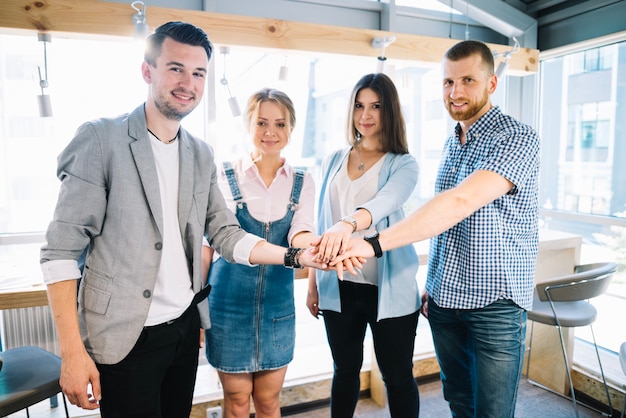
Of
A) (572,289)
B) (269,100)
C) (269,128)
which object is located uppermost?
(269,100)

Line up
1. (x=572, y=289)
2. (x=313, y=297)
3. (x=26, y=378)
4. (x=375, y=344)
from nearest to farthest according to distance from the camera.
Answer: (x=26, y=378) → (x=375, y=344) → (x=313, y=297) → (x=572, y=289)

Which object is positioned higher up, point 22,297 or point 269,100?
point 269,100

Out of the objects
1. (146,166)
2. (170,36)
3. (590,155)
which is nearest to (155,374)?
(146,166)

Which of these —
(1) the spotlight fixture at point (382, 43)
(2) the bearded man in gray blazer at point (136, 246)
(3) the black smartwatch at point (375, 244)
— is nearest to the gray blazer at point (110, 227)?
(2) the bearded man in gray blazer at point (136, 246)

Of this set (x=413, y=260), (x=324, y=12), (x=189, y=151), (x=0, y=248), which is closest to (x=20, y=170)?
(x=0, y=248)

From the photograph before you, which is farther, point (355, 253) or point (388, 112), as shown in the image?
point (388, 112)

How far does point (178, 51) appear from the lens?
1407 millimetres

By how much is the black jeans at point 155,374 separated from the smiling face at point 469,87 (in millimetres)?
1239

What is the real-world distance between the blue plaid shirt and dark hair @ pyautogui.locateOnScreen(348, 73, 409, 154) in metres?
0.29

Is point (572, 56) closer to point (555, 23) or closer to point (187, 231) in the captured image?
point (555, 23)

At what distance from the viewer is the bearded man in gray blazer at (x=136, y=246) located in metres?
1.25

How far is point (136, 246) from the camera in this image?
4.39 feet

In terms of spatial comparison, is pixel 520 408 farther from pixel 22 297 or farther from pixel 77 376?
Result: pixel 22 297

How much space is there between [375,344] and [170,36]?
1.39m
